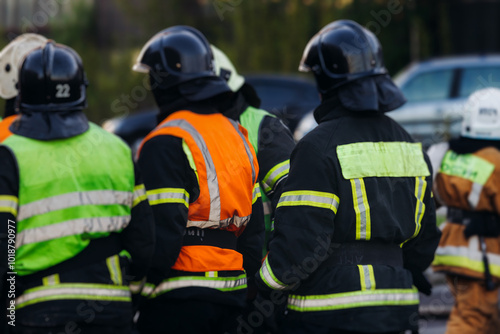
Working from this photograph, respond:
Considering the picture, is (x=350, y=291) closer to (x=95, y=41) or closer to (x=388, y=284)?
(x=388, y=284)

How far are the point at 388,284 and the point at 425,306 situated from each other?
444 centimetres

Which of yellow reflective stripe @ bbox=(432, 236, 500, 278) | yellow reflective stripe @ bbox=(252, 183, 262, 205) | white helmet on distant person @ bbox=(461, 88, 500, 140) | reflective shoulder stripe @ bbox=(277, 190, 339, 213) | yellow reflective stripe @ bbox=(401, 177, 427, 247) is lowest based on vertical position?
yellow reflective stripe @ bbox=(432, 236, 500, 278)

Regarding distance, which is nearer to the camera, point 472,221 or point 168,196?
point 168,196

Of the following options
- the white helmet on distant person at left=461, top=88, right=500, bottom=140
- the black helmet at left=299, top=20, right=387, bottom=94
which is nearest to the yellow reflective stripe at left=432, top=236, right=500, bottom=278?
the white helmet on distant person at left=461, top=88, right=500, bottom=140

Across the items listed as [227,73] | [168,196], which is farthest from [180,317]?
[227,73]

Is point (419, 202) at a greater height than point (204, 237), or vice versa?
point (419, 202)

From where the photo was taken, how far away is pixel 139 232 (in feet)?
12.3

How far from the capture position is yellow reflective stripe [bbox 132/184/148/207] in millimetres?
3752

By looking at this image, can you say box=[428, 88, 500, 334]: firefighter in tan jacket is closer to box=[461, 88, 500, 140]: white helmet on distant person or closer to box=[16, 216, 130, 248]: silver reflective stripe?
box=[461, 88, 500, 140]: white helmet on distant person

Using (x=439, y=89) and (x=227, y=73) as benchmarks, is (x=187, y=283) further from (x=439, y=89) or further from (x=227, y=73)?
(x=439, y=89)

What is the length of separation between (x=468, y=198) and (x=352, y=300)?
2.33m

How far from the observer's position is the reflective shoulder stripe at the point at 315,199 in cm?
349

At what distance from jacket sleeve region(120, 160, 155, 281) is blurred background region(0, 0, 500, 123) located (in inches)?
593

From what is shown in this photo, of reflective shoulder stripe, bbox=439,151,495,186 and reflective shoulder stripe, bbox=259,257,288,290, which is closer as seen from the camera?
reflective shoulder stripe, bbox=259,257,288,290
